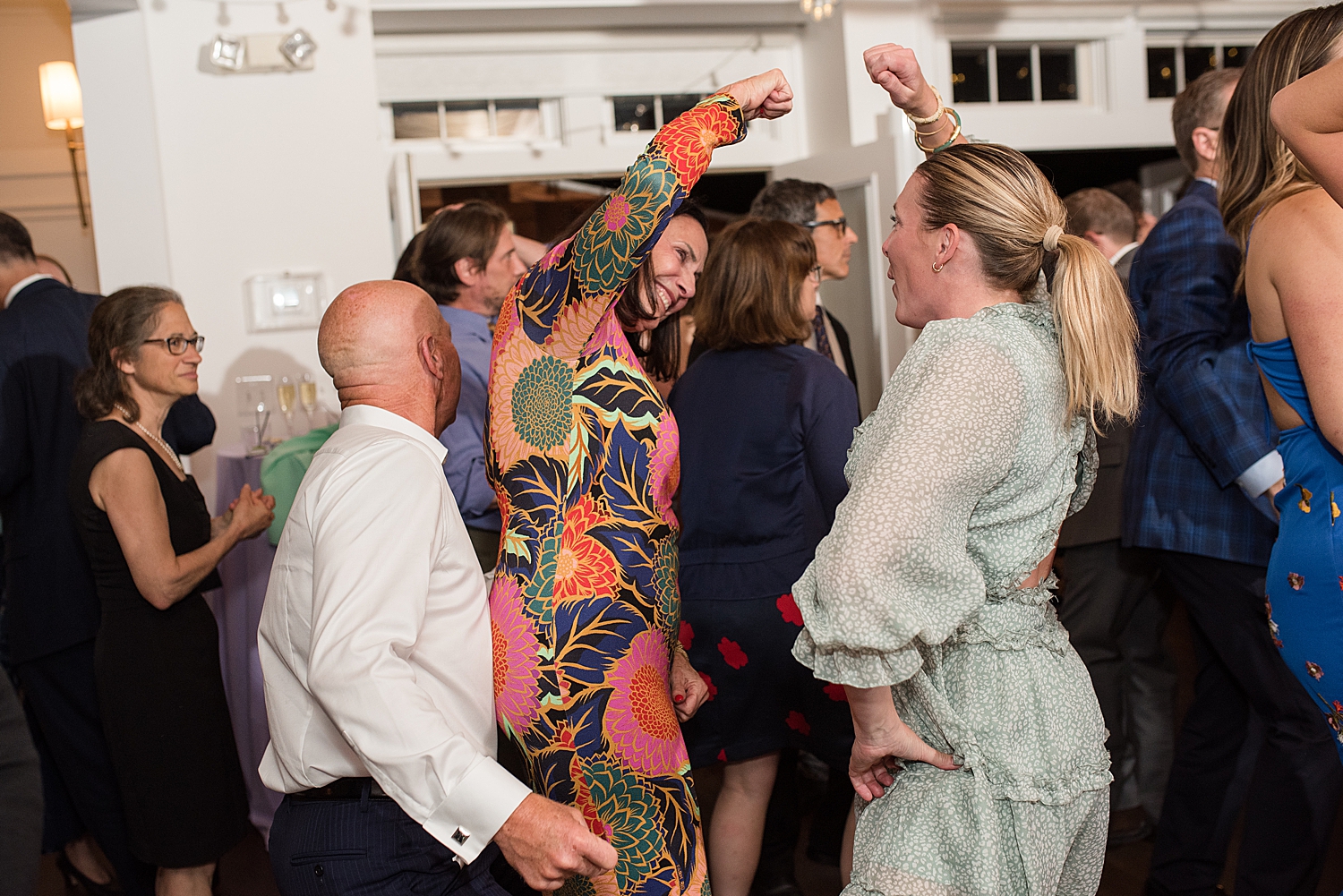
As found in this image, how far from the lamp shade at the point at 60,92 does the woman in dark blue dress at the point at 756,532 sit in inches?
175

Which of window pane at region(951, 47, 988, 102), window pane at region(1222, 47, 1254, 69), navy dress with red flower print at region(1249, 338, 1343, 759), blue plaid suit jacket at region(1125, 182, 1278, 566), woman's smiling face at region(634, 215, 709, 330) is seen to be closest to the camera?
navy dress with red flower print at region(1249, 338, 1343, 759)

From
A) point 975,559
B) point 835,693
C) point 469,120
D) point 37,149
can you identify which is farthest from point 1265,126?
point 37,149

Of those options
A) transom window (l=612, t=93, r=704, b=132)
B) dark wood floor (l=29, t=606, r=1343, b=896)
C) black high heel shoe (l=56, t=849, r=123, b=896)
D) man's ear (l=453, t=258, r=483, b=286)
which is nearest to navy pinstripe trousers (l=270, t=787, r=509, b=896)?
dark wood floor (l=29, t=606, r=1343, b=896)

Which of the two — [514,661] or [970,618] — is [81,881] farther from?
[970,618]

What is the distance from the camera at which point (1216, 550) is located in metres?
2.24

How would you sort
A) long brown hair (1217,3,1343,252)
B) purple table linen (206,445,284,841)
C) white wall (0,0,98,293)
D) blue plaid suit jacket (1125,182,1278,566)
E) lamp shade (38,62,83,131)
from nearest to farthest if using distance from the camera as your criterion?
long brown hair (1217,3,1343,252), blue plaid suit jacket (1125,182,1278,566), purple table linen (206,445,284,841), lamp shade (38,62,83,131), white wall (0,0,98,293)

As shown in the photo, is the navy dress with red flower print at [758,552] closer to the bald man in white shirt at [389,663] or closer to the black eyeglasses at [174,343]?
the bald man in white shirt at [389,663]

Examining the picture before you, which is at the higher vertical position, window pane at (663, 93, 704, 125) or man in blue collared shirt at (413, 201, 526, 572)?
window pane at (663, 93, 704, 125)

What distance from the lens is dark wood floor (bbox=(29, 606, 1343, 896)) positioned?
2582 mm

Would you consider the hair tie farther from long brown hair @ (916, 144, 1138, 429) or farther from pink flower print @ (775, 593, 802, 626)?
pink flower print @ (775, 593, 802, 626)

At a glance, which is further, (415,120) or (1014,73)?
(1014,73)

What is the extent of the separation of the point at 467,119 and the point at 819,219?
1892mm

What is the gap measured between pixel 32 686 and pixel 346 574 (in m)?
2.13

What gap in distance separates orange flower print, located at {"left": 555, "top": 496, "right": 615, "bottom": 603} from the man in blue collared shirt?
1.21m
